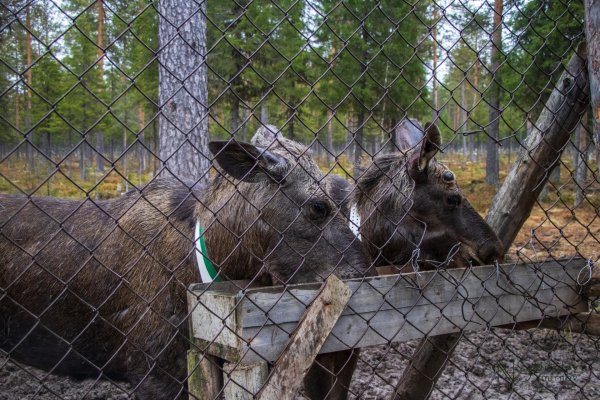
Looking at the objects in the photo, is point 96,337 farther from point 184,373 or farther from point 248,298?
point 248,298

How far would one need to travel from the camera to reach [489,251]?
14.0 ft

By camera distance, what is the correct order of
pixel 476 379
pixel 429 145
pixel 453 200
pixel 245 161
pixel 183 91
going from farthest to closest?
pixel 183 91 → pixel 476 379 → pixel 453 200 → pixel 429 145 → pixel 245 161

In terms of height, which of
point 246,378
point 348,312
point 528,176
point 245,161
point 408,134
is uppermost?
point 408,134

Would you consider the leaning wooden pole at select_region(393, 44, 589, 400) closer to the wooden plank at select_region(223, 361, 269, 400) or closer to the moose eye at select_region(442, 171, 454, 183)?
the moose eye at select_region(442, 171, 454, 183)

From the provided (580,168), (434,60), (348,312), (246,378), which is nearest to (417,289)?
(348,312)

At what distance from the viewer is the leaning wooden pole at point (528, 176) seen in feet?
10.6

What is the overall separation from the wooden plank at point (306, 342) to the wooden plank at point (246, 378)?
0.11 feet

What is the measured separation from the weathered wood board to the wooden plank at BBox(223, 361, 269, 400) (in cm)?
4

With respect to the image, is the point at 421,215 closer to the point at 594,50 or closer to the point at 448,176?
the point at 448,176

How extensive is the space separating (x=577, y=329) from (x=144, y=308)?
2851mm

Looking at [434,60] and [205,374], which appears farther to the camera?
[434,60]

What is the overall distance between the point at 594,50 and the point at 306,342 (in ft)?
7.33

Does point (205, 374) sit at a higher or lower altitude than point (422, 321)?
lower

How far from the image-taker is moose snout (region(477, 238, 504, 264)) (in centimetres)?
405
